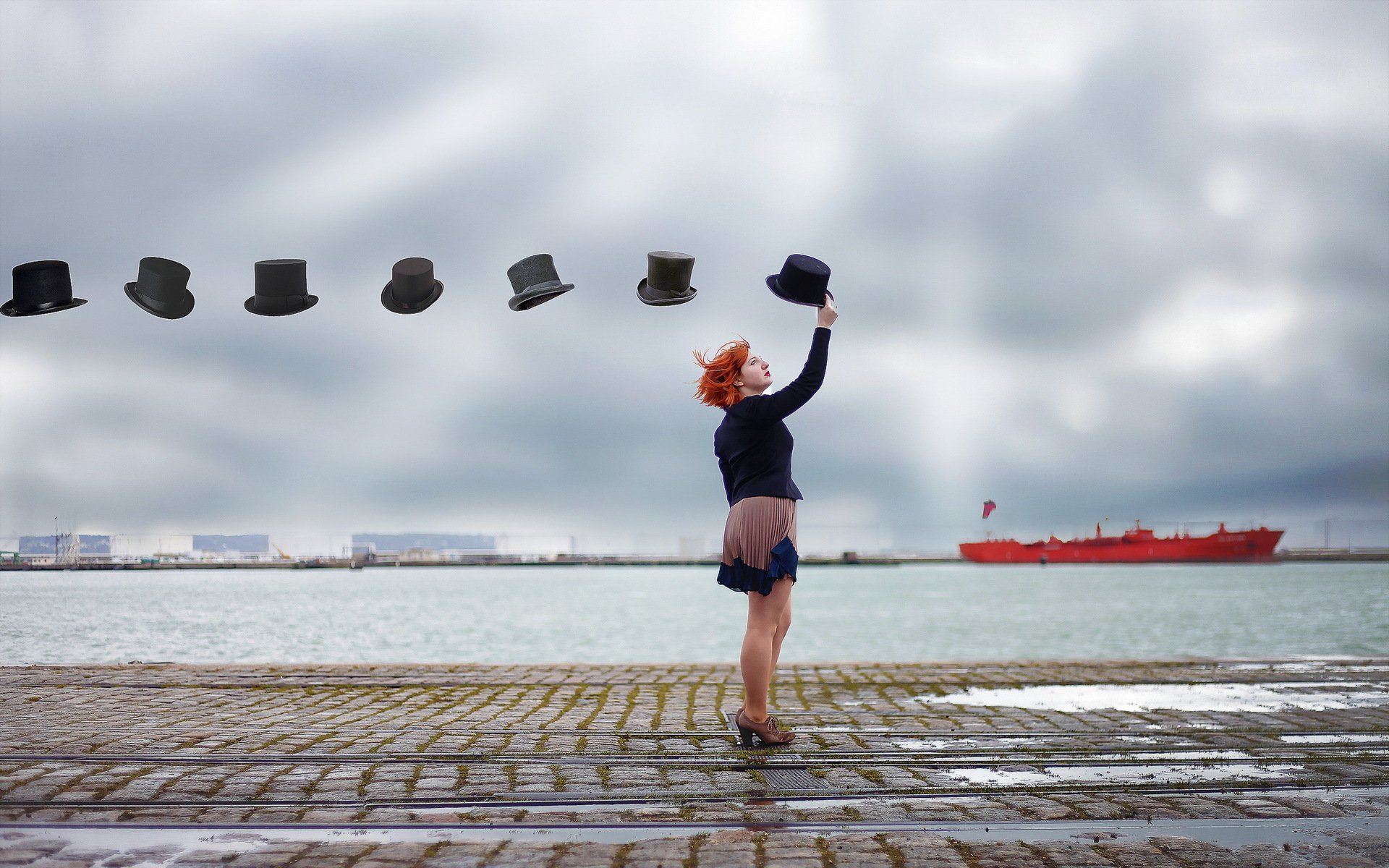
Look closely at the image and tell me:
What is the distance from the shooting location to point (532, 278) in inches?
287

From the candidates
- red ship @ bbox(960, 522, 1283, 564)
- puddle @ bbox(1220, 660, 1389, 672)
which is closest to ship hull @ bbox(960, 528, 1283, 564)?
red ship @ bbox(960, 522, 1283, 564)

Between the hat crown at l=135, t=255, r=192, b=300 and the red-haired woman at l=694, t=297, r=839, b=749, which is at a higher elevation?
the hat crown at l=135, t=255, r=192, b=300

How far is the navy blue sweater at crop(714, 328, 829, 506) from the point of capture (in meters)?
5.32

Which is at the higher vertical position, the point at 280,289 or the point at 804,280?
the point at 280,289

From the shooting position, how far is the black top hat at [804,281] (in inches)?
214

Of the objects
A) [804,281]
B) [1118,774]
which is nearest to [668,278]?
[804,281]

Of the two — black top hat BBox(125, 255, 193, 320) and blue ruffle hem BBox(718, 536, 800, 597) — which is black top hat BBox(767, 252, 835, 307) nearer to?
blue ruffle hem BBox(718, 536, 800, 597)

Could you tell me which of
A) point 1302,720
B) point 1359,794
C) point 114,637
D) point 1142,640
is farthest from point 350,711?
point 1142,640

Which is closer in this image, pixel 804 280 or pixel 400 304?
pixel 804 280

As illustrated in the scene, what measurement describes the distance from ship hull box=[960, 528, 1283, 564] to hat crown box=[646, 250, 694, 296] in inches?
2531

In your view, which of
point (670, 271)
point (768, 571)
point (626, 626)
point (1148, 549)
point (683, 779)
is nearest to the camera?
point (683, 779)

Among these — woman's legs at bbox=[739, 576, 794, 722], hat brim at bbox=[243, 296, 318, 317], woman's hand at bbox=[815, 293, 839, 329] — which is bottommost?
woman's legs at bbox=[739, 576, 794, 722]

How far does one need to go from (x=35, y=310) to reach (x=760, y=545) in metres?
5.42

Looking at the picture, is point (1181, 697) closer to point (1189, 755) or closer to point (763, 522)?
point (1189, 755)
